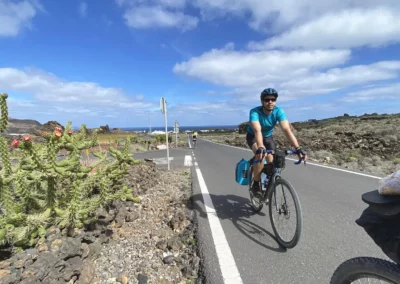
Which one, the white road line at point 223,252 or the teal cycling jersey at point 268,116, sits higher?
the teal cycling jersey at point 268,116

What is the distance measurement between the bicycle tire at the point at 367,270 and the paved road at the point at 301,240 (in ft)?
3.03

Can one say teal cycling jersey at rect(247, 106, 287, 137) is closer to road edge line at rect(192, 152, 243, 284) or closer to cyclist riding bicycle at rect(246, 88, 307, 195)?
cyclist riding bicycle at rect(246, 88, 307, 195)

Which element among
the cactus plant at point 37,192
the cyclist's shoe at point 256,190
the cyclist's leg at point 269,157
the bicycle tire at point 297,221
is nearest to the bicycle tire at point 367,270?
the bicycle tire at point 297,221

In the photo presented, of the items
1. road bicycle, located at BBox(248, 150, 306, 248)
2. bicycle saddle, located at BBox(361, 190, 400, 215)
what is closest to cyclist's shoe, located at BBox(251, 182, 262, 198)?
road bicycle, located at BBox(248, 150, 306, 248)

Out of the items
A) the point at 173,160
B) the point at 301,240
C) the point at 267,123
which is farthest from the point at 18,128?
the point at 173,160

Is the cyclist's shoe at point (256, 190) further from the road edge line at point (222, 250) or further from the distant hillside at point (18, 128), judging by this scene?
the distant hillside at point (18, 128)

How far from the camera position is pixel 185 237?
3922 mm

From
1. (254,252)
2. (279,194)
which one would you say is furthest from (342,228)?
(254,252)

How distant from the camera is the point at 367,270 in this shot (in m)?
1.68

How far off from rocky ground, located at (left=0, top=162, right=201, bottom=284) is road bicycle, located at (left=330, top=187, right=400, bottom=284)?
166cm

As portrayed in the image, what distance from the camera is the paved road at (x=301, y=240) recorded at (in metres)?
2.88

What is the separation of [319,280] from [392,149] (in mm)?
14158

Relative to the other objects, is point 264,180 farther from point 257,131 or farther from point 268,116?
point 268,116

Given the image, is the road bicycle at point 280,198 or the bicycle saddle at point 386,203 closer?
the bicycle saddle at point 386,203
